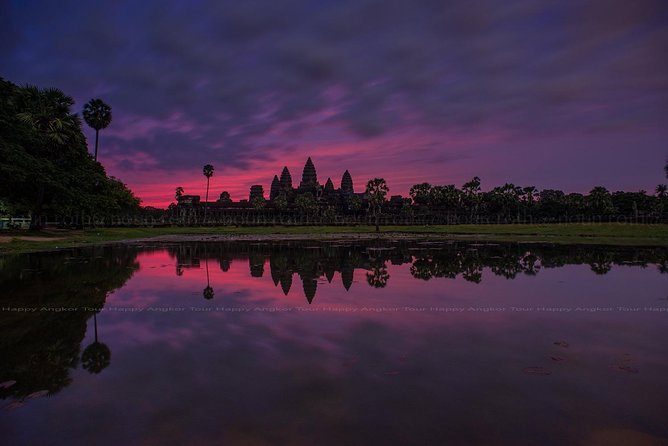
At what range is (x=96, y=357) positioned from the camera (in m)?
7.40

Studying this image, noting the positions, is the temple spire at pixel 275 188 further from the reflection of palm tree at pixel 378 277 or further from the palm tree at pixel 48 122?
the reflection of palm tree at pixel 378 277

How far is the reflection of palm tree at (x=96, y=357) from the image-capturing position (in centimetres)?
692

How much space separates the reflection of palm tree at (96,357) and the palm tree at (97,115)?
64298 millimetres

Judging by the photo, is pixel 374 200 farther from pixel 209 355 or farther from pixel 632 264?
pixel 209 355

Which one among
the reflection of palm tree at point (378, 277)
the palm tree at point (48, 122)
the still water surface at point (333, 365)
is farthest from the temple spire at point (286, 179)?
the still water surface at point (333, 365)

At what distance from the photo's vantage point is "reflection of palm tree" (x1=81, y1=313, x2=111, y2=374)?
22.7ft

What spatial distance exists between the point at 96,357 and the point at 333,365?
13.8ft

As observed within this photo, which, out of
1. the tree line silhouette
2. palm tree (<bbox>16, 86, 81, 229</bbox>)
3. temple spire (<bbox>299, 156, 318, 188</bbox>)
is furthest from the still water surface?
temple spire (<bbox>299, 156, 318, 188</bbox>)

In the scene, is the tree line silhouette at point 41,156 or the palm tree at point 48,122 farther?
the palm tree at point 48,122

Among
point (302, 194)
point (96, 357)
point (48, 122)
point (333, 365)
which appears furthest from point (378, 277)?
point (302, 194)

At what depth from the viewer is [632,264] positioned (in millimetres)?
21516

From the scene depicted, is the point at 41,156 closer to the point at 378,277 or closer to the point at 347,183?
the point at 378,277

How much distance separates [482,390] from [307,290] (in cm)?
897

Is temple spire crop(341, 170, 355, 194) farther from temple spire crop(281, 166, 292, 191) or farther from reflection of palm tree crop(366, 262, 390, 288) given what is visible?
reflection of palm tree crop(366, 262, 390, 288)
